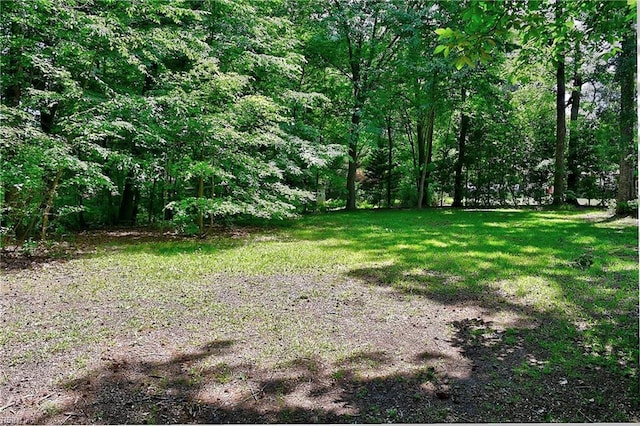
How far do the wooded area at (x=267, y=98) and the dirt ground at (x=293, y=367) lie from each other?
1147 mm

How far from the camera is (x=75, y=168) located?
9.84ft

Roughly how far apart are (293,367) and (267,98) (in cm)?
347

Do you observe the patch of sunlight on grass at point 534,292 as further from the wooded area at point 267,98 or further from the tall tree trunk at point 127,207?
the tall tree trunk at point 127,207

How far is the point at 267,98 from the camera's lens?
4.48 m

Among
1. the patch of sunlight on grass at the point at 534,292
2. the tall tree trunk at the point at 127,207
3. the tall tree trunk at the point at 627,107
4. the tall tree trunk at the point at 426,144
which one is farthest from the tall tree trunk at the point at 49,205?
the tall tree trunk at the point at 426,144

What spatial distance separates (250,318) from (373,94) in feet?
14.9

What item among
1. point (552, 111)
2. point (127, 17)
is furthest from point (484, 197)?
point (127, 17)

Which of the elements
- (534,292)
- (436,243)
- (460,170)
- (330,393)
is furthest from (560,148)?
(330,393)

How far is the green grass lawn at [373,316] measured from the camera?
143 cm

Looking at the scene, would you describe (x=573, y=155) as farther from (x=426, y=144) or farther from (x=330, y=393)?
(x=330, y=393)

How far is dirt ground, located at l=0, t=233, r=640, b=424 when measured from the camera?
4.29 feet

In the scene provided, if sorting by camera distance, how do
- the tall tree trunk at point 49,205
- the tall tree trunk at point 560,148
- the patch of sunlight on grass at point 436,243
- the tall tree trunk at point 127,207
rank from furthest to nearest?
1. the tall tree trunk at point 560,148
2. the tall tree trunk at point 127,207
3. the patch of sunlight on grass at point 436,243
4. the tall tree trunk at point 49,205

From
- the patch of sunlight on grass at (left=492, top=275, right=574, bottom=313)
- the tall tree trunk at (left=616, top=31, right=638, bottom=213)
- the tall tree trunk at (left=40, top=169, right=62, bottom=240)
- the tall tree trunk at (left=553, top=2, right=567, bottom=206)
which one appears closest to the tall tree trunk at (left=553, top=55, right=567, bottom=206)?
the tall tree trunk at (left=553, top=2, right=567, bottom=206)

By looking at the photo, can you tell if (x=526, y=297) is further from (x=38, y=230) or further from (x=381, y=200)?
(x=381, y=200)
